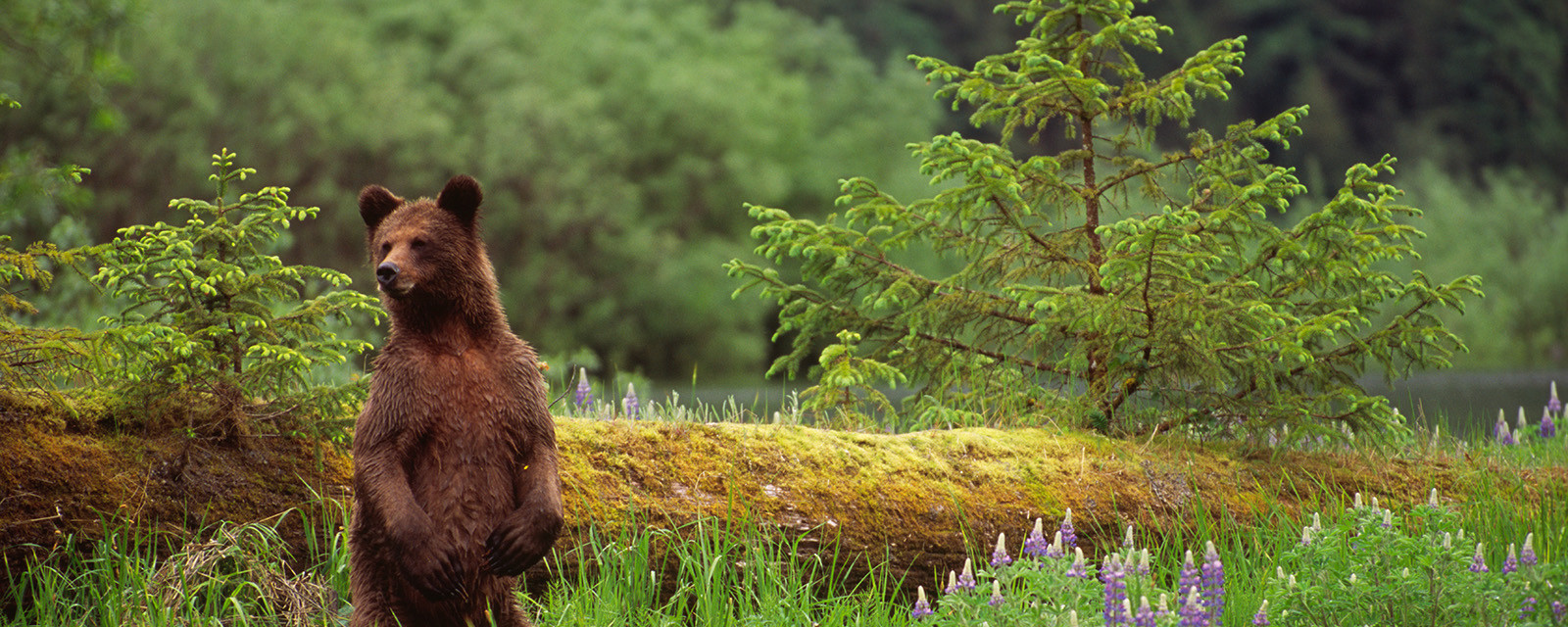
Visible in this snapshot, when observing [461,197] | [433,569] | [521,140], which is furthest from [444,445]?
[521,140]

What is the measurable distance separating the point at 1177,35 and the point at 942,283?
29.2 meters

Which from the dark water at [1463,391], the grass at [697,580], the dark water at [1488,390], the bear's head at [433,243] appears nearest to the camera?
the bear's head at [433,243]

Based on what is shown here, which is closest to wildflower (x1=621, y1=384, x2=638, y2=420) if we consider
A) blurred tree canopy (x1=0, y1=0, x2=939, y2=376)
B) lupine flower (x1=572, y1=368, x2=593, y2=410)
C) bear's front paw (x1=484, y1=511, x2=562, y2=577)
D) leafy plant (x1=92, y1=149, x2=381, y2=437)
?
lupine flower (x1=572, y1=368, x2=593, y2=410)

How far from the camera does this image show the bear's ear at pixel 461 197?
3203 mm

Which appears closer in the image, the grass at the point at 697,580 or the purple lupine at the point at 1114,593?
the purple lupine at the point at 1114,593

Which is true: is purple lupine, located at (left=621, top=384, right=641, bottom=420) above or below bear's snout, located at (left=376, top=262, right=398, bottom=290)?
below

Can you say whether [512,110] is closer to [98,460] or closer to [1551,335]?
[98,460]

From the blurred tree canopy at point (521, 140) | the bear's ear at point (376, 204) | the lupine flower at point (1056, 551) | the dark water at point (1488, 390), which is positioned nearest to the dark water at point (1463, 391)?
the dark water at point (1488, 390)

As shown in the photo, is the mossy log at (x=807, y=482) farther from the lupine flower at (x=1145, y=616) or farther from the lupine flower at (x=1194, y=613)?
the lupine flower at (x=1145, y=616)

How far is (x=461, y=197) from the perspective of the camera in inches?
127

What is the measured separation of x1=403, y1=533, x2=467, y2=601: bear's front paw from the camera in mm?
2945

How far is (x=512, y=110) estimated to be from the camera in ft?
74.1

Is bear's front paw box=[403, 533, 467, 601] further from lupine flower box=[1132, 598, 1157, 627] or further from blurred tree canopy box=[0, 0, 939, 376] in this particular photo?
blurred tree canopy box=[0, 0, 939, 376]

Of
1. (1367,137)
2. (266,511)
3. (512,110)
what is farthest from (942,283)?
(1367,137)
